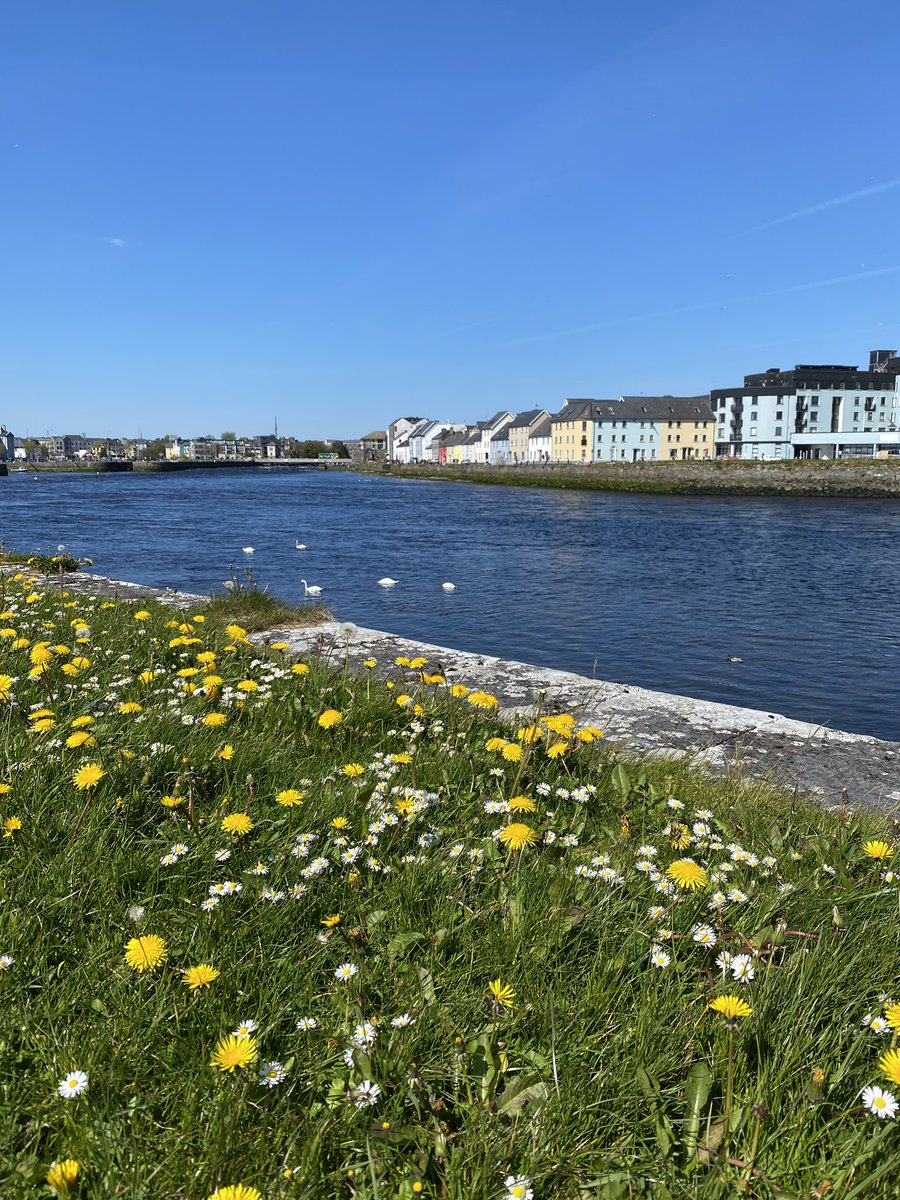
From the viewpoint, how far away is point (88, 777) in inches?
124

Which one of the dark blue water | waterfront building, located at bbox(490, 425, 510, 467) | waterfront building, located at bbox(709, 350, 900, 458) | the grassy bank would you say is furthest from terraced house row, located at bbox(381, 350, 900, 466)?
the dark blue water

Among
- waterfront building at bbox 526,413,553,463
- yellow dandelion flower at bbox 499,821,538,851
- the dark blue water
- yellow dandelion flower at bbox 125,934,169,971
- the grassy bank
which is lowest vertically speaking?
the dark blue water

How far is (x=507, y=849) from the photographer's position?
3375 millimetres

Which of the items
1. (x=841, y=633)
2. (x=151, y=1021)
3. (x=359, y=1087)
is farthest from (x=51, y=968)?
(x=841, y=633)

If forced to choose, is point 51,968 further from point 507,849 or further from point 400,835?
point 507,849

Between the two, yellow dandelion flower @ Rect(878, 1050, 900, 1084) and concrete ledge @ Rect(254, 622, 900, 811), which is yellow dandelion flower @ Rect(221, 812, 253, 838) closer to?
yellow dandelion flower @ Rect(878, 1050, 900, 1084)

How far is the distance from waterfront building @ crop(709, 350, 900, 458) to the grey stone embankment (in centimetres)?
13903

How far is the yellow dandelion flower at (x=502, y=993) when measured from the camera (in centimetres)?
228

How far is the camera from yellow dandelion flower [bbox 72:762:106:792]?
3133 mm

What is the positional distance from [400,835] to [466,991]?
39.2 inches

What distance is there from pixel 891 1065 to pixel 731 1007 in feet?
1.32

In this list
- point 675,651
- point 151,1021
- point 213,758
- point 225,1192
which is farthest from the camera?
point 675,651

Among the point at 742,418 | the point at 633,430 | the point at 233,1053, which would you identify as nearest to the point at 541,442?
the point at 633,430

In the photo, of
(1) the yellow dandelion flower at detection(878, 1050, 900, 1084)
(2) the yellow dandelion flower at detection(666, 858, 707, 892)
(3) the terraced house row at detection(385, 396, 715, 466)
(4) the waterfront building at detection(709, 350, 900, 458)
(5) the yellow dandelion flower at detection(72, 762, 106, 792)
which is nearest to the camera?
(1) the yellow dandelion flower at detection(878, 1050, 900, 1084)
